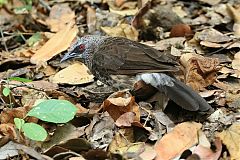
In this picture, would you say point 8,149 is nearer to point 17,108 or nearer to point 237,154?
point 17,108

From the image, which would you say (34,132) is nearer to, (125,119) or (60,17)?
(125,119)

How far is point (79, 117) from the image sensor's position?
4.40m

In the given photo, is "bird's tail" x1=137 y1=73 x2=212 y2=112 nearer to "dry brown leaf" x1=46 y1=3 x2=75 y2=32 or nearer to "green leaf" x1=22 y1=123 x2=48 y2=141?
"green leaf" x1=22 y1=123 x2=48 y2=141

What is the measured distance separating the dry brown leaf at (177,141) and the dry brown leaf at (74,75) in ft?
5.13

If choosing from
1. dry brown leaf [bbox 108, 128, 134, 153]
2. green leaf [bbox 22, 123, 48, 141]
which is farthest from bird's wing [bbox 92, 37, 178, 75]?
green leaf [bbox 22, 123, 48, 141]

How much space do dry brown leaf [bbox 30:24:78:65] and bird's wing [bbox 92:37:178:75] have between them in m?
0.94

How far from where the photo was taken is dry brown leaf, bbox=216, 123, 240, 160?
3.76m

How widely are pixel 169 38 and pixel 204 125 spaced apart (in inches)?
83.2

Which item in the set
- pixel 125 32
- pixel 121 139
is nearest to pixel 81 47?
pixel 125 32

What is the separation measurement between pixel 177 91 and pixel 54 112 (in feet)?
3.47

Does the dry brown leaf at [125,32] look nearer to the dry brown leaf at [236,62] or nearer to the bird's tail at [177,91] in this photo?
the dry brown leaf at [236,62]

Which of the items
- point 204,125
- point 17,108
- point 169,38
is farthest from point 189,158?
point 169,38

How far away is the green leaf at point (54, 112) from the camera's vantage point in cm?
389

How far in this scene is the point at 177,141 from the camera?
12.8ft
